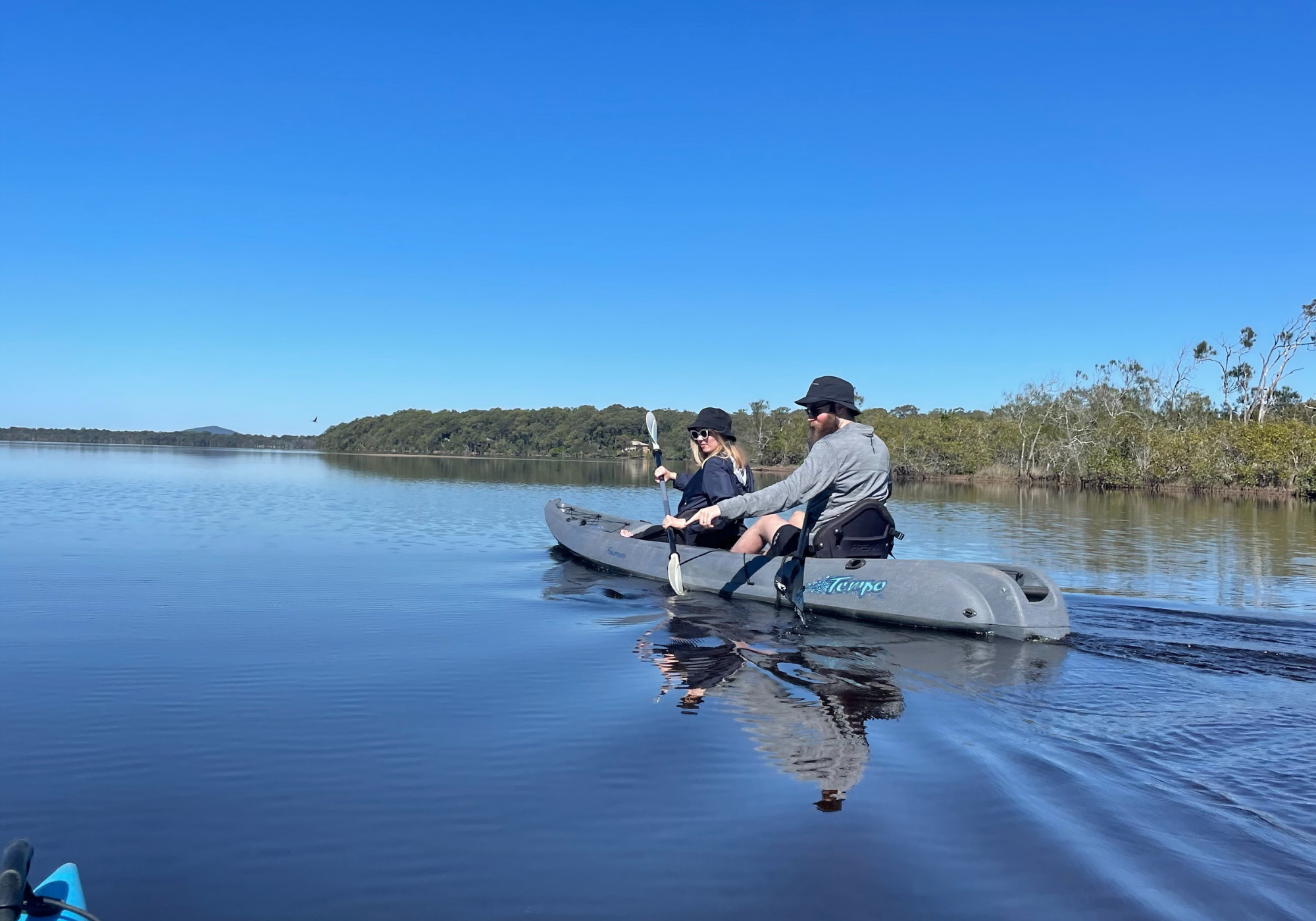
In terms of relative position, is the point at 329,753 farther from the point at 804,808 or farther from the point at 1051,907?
the point at 1051,907

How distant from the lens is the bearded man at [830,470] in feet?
25.2

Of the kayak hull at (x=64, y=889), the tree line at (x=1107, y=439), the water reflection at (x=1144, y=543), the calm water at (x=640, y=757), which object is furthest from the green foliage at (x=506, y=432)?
the kayak hull at (x=64, y=889)

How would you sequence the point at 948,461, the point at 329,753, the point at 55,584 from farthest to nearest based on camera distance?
the point at 948,461 < the point at 55,584 < the point at 329,753

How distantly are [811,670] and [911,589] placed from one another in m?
1.80

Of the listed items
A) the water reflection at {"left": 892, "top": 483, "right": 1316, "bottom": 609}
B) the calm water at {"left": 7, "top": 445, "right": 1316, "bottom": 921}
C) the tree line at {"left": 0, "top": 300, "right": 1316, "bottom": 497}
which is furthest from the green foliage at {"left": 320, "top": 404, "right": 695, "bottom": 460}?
the calm water at {"left": 7, "top": 445, "right": 1316, "bottom": 921}

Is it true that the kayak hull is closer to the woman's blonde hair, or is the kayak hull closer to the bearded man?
the bearded man

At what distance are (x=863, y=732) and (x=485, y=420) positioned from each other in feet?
483

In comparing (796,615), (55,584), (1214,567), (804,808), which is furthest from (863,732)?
(1214,567)

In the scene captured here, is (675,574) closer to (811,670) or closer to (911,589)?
(911,589)

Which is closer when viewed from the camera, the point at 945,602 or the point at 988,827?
the point at 988,827

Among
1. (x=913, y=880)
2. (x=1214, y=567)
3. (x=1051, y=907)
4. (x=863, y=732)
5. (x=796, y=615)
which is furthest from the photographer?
(x=1214, y=567)

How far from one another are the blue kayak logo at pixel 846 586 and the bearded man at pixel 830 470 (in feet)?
1.77

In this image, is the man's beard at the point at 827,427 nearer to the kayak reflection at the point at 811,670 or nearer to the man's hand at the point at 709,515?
the man's hand at the point at 709,515

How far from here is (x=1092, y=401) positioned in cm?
6366
